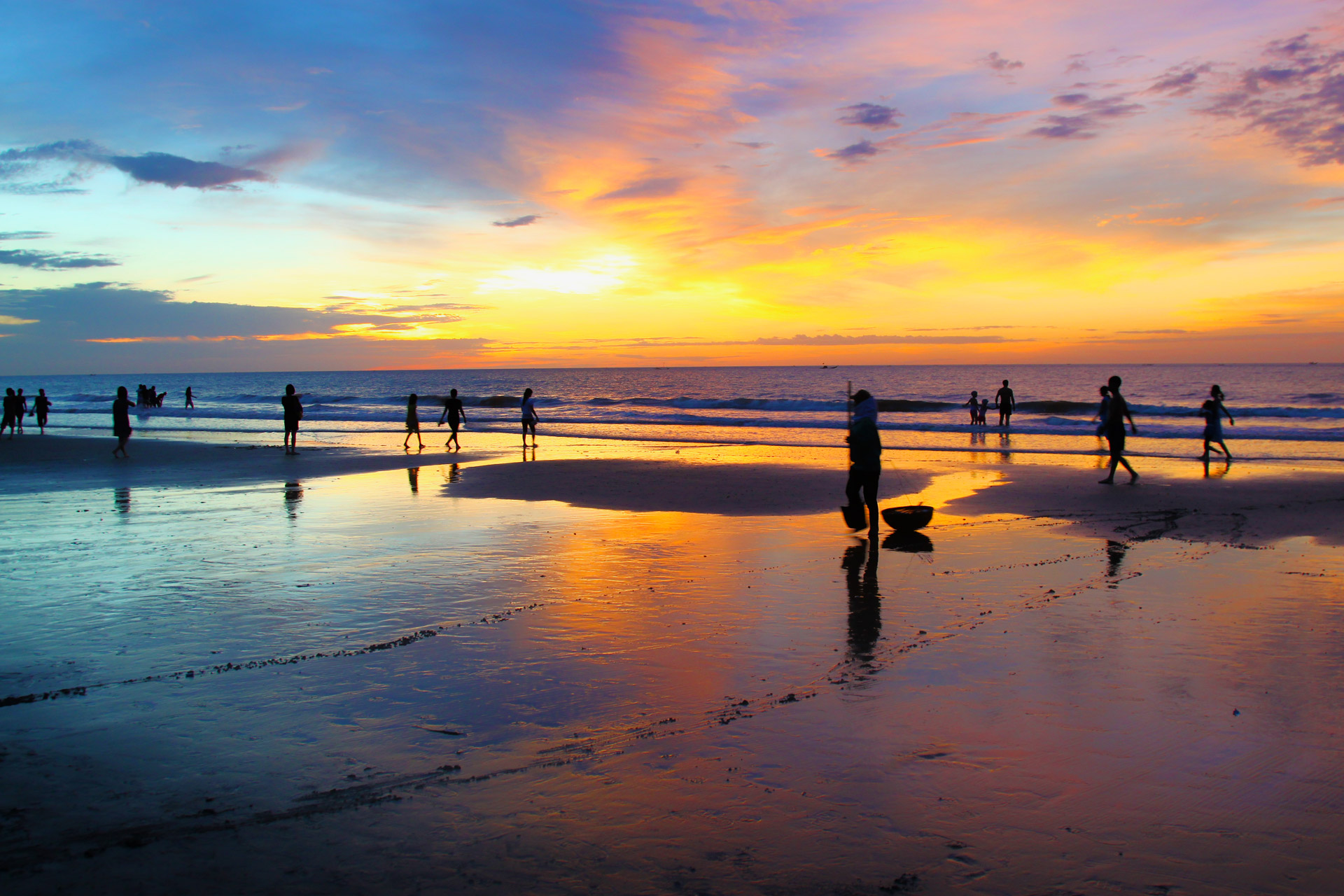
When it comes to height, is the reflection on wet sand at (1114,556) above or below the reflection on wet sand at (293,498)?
below

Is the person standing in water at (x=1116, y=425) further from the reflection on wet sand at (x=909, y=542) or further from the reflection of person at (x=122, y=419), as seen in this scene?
the reflection of person at (x=122, y=419)

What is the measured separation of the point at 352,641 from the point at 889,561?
613cm

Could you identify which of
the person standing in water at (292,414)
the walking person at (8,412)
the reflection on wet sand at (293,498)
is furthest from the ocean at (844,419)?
the reflection on wet sand at (293,498)

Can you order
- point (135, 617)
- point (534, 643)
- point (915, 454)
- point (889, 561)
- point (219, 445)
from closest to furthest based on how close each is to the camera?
point (534, 643)
point (135, 617)
point (889, 561)
point (915, 454)
point (219, 445)

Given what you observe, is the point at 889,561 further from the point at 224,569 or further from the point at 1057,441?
the point at 1057,441

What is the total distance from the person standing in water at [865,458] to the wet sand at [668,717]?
1.23 metres

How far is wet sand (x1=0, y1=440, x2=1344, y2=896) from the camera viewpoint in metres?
3.38

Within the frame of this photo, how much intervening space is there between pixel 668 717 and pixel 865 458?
22.7 ft

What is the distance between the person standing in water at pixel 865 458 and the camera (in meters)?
10.9

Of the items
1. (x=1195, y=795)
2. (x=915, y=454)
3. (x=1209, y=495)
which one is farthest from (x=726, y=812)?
(x=915, y=454)

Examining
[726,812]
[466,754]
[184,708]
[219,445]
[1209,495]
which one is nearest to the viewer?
[726,812]

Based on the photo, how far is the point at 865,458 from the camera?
1098 centimetres

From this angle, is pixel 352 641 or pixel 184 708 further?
pixel 352 641

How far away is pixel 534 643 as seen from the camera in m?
6.21
